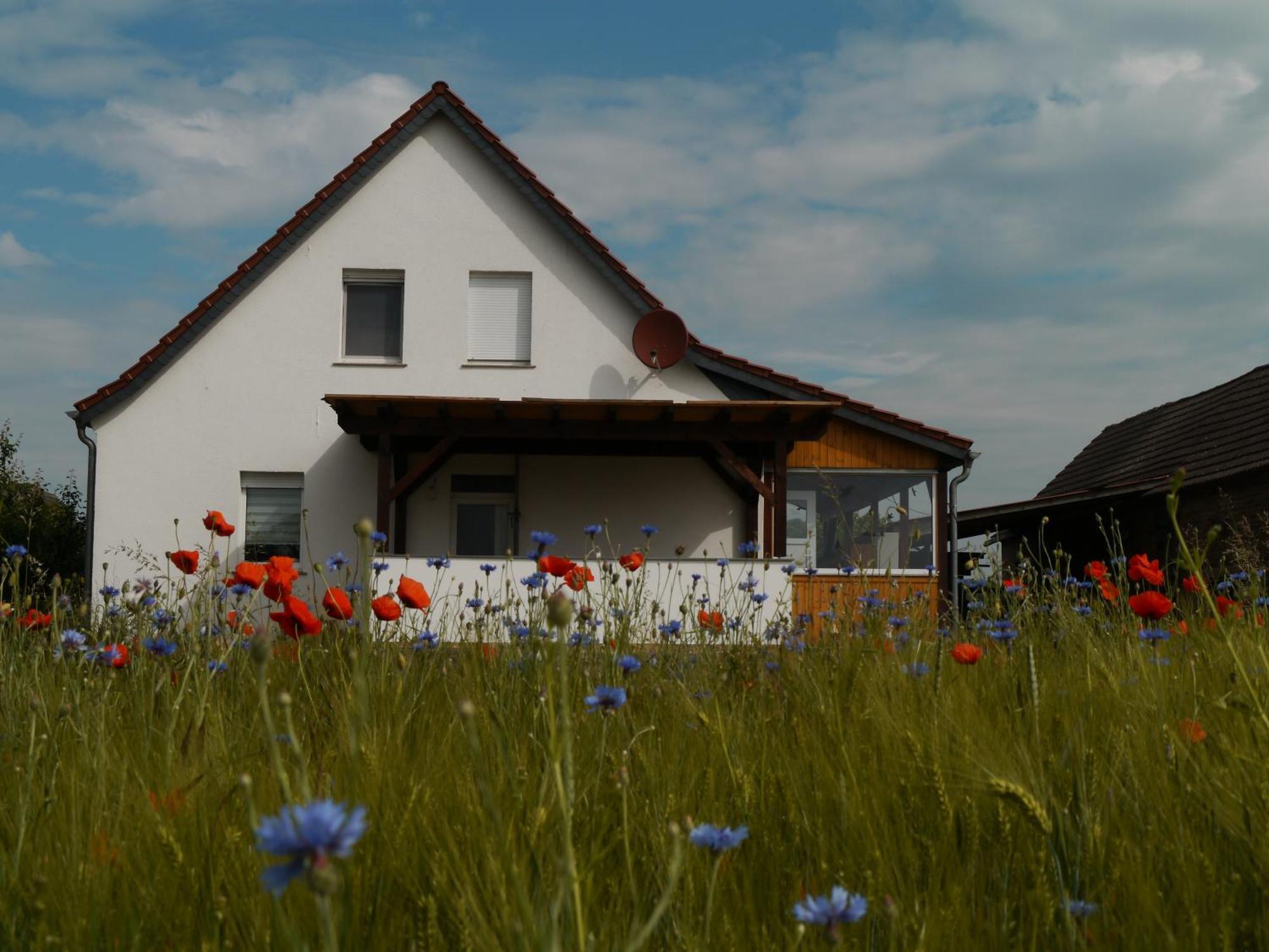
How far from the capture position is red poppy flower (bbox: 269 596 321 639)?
259 centimetres

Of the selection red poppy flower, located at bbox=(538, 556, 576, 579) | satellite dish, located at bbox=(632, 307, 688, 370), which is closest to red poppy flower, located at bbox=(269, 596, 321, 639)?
red poppy flower, located at bbox=(538, 556, 576, 579)

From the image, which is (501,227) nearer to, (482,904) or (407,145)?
(407,145)

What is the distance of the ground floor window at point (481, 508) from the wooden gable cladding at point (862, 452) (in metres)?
4.05

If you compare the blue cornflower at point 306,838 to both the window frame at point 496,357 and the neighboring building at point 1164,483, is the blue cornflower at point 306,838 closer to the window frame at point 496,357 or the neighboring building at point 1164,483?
the window frame at point 496,357

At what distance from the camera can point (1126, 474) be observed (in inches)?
953

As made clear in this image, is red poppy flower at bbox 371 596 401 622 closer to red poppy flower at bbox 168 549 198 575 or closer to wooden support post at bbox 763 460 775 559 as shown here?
red poppy flower at bbox 168 549 198 575

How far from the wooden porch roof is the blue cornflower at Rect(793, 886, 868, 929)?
36.5 feet

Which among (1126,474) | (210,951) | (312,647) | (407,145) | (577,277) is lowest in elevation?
(210,951)

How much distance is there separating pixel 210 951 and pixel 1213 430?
23814 mm

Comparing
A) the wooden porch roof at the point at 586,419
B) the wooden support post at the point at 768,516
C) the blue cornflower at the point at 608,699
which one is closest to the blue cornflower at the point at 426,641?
the blue cornflower at the point at 608,699

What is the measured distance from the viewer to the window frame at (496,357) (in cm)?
1426

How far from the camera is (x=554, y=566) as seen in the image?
10.9 ft

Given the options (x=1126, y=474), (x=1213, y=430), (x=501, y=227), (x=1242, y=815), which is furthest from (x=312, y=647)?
(x=1126, y=474)

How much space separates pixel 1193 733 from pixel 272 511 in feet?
44.1
